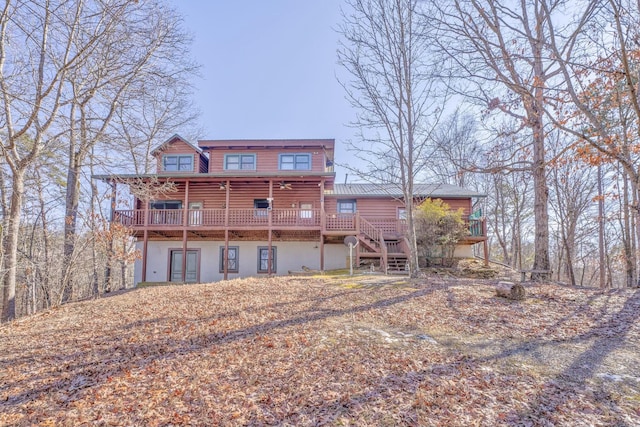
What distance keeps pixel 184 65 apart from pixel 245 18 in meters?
3.23

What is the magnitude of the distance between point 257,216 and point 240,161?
13.0ft

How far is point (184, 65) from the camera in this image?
30.9 ft

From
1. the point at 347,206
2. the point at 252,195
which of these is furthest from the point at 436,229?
the point at 252,195

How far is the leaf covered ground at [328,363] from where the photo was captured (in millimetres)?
3270

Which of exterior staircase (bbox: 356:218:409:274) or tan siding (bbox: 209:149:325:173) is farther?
tan siding (bbox: 209:149:325:173)

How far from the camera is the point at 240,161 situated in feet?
56.7

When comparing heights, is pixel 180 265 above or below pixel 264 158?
below

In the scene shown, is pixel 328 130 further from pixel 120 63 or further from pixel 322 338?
pixel 322 338

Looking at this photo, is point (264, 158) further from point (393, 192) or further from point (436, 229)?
point (436, 229)

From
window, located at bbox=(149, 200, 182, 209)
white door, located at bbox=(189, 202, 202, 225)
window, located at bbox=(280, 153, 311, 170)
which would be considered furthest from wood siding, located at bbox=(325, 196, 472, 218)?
window, located at bbox=(149, 200, 182, 209)

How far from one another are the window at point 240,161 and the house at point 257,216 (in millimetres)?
53

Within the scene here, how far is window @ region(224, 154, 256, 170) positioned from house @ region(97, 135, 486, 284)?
0.05m

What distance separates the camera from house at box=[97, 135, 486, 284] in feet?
48.0

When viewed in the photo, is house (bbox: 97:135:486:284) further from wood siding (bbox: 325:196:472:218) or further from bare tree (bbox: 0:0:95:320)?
bare tree (bbox: 0:0:95:320)
